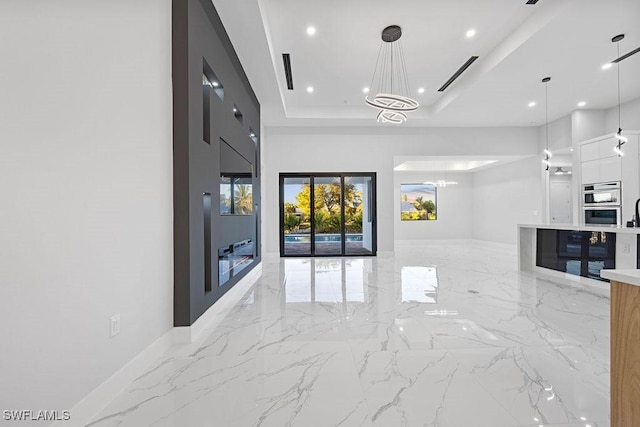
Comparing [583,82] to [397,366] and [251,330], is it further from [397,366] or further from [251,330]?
[251,330]

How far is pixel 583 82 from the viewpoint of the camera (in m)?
6.38

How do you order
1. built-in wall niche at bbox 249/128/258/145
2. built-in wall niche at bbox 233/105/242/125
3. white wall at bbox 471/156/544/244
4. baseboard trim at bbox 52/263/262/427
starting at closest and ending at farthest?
baseboard trim at bbox 52/263/262/427 < built-in wall niche at bbox 233/105/242/125 < built-in wall niche at bbox 249/128/258/145 < white wall at bbox 471/156/544/244

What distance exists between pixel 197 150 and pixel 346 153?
21.0 ft

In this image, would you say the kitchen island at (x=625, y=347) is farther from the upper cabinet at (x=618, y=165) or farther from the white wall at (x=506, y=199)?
the white wall at (x=506, y=199)

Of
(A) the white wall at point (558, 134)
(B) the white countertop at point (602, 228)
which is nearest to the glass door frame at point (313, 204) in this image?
(B) the white countertop at point (602, 228)

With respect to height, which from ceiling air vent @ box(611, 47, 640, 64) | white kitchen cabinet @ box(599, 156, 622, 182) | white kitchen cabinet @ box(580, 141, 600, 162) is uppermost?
ceiling air vent @ box(611, 47, 640, 64)

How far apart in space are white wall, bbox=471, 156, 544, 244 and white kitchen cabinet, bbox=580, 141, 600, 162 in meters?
1.80

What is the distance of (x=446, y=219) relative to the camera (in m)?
13.5

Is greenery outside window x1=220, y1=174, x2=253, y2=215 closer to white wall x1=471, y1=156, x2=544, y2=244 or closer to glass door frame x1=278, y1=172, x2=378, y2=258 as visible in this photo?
glass door frame x1=278, y1=172, x2=378, y2=258

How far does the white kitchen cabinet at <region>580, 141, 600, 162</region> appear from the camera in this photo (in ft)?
23.7

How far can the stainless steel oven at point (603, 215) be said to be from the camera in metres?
6.82

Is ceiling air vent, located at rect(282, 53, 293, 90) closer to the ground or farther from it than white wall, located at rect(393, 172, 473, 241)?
farther from it

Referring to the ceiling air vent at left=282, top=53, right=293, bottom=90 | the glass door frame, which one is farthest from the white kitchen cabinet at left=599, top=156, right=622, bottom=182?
the ceiling air vent at left=282, top=53, right=293, bottom=90

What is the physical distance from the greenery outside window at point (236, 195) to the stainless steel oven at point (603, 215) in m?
7.77
